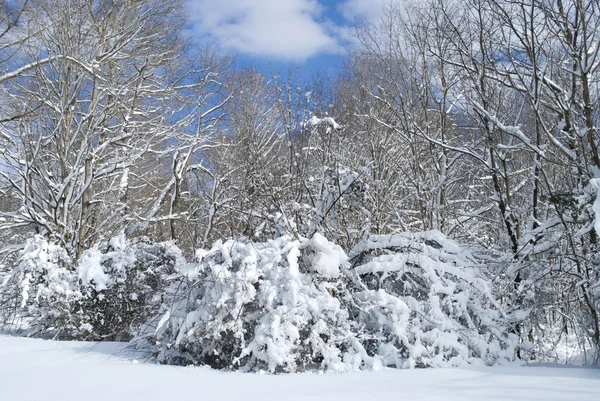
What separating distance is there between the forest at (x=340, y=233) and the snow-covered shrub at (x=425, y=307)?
0.02 metres

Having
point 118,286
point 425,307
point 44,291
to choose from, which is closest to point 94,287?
point 118,286

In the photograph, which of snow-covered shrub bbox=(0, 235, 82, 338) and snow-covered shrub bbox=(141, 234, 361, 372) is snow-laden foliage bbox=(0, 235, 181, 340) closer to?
snow-covered shrub bbox=(0, 235, 82, 338)

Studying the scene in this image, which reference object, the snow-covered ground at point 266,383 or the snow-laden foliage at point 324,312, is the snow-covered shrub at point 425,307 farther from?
the snow-covered ground at point 266,383

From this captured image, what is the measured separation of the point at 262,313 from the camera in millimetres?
4066

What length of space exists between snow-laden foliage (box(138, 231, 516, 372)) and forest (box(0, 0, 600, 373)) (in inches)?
0.8

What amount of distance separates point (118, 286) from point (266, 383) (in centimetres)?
346

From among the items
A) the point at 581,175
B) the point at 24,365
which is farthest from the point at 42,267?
the point at 581,175

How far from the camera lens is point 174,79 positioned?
1126 cm

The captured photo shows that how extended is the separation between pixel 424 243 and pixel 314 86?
3.65 metres

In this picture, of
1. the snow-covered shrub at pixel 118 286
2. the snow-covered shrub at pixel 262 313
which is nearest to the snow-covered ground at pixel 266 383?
the snow-covered shrub at pixel 262 313

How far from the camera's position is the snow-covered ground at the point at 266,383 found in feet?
9.41

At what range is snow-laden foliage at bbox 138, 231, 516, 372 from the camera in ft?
13.0

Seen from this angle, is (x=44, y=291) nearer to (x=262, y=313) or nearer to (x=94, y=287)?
(x=94, y=287)

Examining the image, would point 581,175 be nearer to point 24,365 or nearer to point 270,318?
point 270,318
